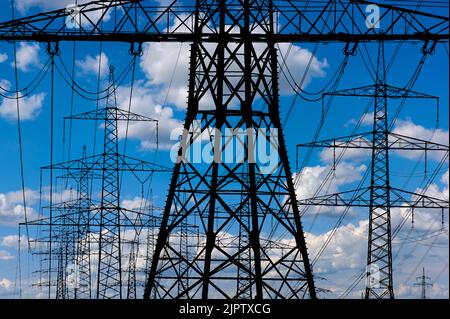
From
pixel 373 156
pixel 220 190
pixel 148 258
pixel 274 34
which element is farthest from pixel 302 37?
pixel 148 258

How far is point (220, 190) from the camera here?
2512 cm

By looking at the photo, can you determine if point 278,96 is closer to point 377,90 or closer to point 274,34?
point 274,34

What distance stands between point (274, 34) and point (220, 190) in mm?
5110

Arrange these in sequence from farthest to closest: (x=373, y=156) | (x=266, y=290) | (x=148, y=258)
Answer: (x=148, y=258) → (x=373, y=156) → (x=266, y=290)

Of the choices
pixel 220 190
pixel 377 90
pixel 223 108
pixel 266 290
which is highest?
pixel 377 90

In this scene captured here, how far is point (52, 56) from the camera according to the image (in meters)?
26.3

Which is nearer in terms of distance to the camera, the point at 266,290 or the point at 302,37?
the point at 266,290
